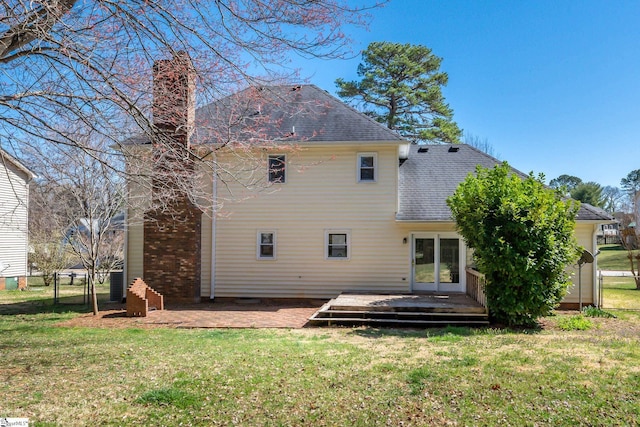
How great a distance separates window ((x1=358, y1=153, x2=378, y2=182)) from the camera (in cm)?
1495

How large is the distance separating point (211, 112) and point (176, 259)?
7.84m

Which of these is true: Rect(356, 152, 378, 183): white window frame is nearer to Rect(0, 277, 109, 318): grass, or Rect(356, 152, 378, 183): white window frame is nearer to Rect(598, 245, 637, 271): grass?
Rect(0, 277, 109, 318): grass

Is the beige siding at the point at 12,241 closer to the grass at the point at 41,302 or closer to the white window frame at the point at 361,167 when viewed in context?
the grass at the point at 41,302

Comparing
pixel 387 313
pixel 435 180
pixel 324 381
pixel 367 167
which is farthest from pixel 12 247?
pixel 324 381

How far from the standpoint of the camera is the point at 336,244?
591 inches

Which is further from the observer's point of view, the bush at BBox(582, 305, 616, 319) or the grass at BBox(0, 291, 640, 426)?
the bush at BBox(582, 305, 616, 319)

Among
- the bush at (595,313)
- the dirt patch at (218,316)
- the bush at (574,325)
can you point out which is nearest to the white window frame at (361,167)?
the dirt patch at (218,316)

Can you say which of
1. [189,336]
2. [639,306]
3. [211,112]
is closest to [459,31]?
[211,112]

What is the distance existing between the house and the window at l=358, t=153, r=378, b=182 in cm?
3

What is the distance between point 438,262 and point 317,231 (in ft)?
13.5

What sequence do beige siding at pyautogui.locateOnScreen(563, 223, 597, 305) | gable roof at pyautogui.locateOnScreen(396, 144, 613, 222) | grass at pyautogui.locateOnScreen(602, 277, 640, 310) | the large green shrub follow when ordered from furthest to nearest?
grass at pyautogui.locateOnScreen(602, 277, 640, 310) < gable roof at pyautogui.locateOnScreen(396, 144, 613, 222) < beige siding at pyautogui.locateOnScreen(563, 223, 597, 305) < the large green shrub

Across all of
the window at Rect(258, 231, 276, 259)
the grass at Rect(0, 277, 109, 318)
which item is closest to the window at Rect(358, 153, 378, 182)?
the window at Rect(258, 231, 276, 259)

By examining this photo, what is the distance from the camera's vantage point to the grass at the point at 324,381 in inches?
180

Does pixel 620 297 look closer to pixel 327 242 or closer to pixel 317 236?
pixel 327 242
